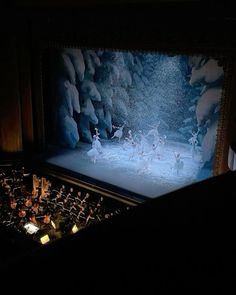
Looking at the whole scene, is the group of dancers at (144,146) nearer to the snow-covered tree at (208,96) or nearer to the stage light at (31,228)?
the snow-covered tree at (208,96)

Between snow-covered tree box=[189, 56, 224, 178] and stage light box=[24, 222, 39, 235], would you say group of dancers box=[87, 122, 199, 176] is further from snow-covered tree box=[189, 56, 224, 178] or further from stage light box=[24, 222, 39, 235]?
stage light box=[24, 222, 39, 235]

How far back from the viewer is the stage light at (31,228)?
16.7ft

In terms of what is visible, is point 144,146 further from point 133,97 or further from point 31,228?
point 31,228

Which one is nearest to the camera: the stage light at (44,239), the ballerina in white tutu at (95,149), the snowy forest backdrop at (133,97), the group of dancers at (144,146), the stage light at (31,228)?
the stage light at (44,239)

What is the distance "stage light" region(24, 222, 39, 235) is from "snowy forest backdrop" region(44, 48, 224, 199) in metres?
2.59

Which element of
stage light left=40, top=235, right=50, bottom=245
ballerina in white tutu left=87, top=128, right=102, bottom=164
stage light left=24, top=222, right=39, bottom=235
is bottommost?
stage light left=40, top=235, right=50, bottom=245

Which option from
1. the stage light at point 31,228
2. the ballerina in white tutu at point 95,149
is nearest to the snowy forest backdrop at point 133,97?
the ballerina in white tutu at point 95,149

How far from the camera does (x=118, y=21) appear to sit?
596cm

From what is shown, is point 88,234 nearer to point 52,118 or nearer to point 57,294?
point 57,294

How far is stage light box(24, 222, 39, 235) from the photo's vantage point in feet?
16.7

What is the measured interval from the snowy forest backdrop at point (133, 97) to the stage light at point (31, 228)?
259 centimetres

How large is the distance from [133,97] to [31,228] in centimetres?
296

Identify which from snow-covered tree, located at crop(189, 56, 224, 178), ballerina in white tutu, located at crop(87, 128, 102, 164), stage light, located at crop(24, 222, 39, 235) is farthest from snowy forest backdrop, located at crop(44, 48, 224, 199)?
stage light, located at crop(24, 222, 39, 235)

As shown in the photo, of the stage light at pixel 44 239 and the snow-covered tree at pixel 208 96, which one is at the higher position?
the snow-covered tree at pixel 208 96
